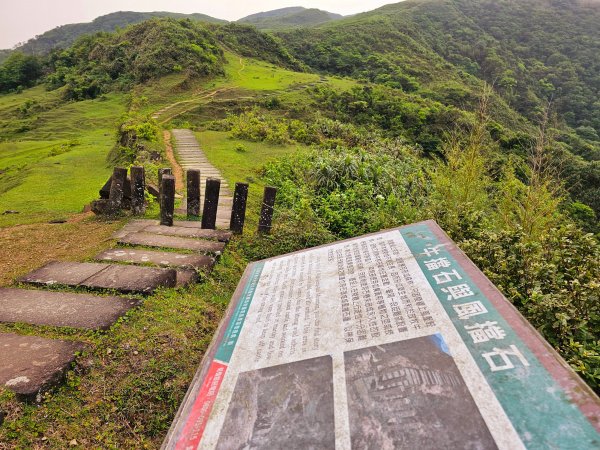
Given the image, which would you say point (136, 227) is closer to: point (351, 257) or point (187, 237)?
point (187, 237)

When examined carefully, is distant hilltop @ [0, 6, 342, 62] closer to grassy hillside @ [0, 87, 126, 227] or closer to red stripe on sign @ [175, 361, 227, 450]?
grassy hillside @ [0, 87, 126, 227]

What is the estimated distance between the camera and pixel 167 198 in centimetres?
527

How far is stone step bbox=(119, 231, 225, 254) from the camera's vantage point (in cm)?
459

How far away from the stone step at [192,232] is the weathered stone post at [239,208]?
→ 15 centimetres

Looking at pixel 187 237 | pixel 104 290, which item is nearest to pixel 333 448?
pixel 104 290

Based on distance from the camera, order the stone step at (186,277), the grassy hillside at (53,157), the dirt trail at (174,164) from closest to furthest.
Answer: the stone step at (186,277), the grassy hillside at (53,157), the dirt trail at (174,164)

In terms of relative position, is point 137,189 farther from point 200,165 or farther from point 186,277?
point 200,165

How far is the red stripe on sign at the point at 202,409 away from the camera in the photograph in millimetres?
1728

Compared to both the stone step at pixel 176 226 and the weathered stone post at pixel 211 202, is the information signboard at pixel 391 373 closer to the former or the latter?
the stone step at pixel 176 226

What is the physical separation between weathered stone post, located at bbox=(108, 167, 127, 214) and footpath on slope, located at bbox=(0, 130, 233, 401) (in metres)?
0.53

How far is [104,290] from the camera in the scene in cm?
344

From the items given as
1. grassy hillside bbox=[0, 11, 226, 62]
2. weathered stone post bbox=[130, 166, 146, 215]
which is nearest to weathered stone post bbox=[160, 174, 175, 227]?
weathered stone post bbox=[130, 166, 146, 215]

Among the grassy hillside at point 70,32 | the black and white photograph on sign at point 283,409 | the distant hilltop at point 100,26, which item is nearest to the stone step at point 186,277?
the black and white photograph on sign at point 283,409

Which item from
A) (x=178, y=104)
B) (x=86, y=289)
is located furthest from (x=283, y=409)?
(x=178, y=104)
